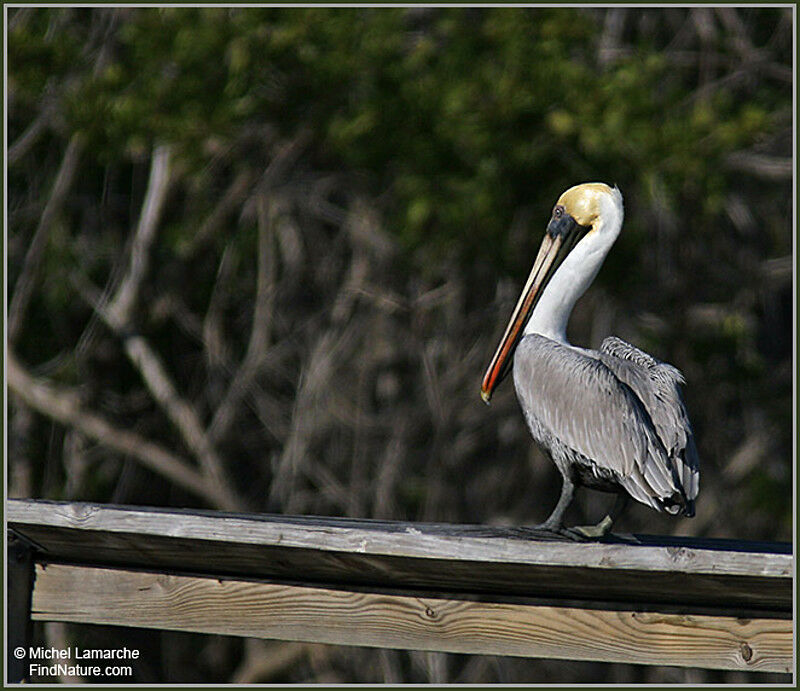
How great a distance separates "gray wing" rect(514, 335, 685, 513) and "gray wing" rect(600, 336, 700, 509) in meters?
0.02

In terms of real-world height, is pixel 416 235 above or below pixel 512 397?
above

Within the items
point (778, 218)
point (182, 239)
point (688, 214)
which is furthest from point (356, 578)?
point (778, 218)

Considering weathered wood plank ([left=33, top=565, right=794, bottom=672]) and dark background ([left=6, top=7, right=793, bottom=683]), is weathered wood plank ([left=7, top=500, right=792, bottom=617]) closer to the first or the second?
weathered wood plank ([left=33, top=565, right=794, bottom=672])

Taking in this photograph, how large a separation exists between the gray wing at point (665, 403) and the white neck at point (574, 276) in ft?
0.56

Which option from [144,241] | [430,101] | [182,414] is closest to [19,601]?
[430,101]

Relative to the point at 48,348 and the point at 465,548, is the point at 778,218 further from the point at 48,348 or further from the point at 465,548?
the point at 465,548

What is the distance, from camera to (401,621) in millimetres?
3170

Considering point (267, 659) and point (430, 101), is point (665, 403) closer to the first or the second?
point (430, 101)

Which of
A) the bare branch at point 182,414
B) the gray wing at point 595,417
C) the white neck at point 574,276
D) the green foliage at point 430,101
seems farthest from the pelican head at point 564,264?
the bare branch at point 182,414

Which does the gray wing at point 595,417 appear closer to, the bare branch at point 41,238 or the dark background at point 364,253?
the dark background at point 364,253

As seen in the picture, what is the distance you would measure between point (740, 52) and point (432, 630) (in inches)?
203

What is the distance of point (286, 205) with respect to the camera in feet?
23.4

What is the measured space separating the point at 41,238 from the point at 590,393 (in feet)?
14.2

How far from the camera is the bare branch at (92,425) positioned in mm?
→ 6562
